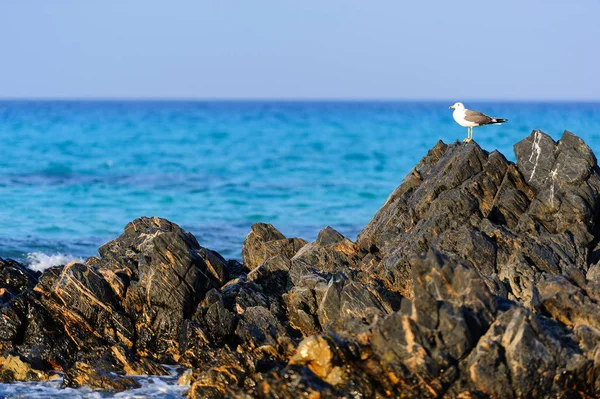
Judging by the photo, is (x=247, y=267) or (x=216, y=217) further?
(x=216, y=217)

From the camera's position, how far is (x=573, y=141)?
1875 cm

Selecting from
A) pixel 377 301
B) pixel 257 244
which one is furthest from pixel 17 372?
pixel 257 244

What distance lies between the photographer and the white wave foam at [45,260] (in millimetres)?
25172

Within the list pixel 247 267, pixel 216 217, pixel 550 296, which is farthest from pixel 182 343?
pixel 216 217

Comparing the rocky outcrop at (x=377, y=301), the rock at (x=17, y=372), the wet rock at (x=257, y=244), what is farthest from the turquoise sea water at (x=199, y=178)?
the rock at (x=17, y=372)

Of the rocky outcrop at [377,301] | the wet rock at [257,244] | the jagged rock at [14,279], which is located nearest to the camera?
the rocky outcrop at [377,301]

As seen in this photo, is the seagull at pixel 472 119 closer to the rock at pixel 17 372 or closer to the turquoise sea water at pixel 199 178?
the turquoise sea water at pixel 199 178

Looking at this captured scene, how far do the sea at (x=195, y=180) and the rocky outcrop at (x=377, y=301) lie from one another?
1455 millimetres

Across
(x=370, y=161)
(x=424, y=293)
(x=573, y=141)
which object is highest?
(x=573, y=141)

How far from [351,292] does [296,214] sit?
23006mm

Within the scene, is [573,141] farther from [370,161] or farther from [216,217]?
[370,161]

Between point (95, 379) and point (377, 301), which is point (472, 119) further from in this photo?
point (95, 379)

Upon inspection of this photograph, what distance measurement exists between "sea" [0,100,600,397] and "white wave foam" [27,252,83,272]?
0.03 meters

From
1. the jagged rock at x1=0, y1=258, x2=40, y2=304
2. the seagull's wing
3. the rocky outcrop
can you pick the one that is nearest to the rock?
the rocky outcrop
